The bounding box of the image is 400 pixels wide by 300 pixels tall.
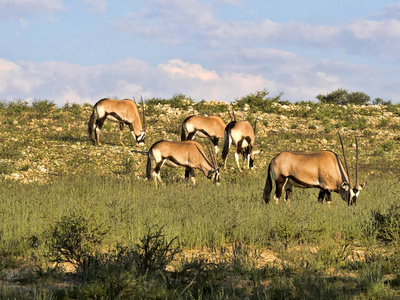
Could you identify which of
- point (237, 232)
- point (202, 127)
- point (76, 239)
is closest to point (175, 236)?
point (237, 232)

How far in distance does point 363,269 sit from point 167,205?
5.40 metres

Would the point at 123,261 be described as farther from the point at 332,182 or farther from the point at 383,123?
the point at 383,123

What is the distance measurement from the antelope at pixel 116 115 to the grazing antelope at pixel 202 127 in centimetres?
246

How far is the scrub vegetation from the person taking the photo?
5.72 metres

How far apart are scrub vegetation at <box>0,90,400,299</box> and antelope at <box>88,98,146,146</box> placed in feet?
3.43

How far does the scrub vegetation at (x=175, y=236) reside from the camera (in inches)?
225

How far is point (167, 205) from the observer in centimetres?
1089

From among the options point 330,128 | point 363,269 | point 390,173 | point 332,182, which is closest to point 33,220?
point 363,269

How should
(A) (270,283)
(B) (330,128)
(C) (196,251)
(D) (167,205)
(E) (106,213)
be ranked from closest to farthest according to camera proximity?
(A) (270,283) < (C) (196,251) < (E) (106,213) < (D) (167,205) < (B) (330,128)


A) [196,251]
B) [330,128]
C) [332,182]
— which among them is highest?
[330,128]

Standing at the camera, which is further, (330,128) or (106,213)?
(330,128)

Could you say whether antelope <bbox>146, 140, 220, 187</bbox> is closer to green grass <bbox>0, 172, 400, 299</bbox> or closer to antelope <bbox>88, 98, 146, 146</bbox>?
green grass <bbox>0, 172, 400, 299</bbox>

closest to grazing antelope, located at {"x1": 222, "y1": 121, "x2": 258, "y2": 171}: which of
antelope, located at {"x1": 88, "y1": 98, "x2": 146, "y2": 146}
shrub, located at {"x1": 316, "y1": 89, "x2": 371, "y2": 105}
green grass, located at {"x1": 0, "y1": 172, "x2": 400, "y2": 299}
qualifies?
antelope, located at {"x1": 88, "y1": 98, "x2": 146, "y2": 146}

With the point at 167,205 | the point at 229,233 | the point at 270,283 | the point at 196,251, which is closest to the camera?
the point at 270,283
